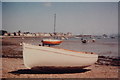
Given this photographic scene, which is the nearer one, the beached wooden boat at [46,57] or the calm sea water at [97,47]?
the beached wooden boat at [46,57]

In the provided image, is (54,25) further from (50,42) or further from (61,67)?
(61,67)

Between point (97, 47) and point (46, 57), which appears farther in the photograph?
point (97, 47)

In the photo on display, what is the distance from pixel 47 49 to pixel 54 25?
30072 mm

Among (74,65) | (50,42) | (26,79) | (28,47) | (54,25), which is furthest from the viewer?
(50,42)

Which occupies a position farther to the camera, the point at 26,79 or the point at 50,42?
the point at 50,42

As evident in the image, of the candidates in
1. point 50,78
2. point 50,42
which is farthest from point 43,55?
point 50,42

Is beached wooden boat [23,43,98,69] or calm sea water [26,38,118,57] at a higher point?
beached wooden boat [23,43,98,69]

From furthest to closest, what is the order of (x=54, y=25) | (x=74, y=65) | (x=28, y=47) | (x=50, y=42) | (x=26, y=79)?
(x=50, y=42) → (x=54, y=25) → (x=74, y=65) → (x=28, y=47) → (x=26, y=79)

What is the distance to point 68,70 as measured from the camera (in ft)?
48.1

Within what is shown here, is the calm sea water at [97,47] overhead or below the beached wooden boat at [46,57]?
below

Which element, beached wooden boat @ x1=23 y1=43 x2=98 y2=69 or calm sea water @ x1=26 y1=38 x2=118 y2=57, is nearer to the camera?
beached wooden boat @ x1=23 y1=43 x2=98 y2=69

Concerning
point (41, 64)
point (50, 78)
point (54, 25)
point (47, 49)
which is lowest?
point (50, 78)

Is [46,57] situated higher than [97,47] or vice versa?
[46,57]

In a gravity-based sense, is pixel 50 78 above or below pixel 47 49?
below
